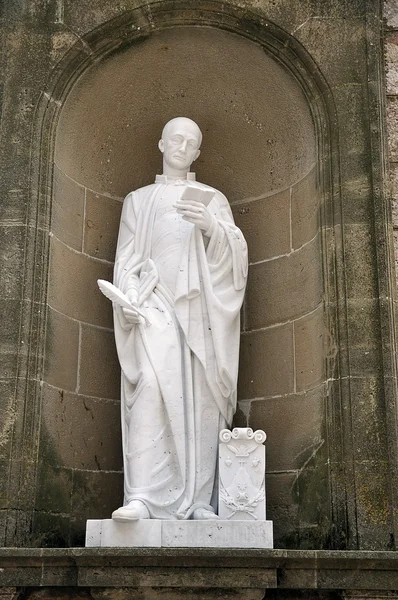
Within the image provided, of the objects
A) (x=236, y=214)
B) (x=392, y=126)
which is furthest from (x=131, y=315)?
(x=392, y=126)

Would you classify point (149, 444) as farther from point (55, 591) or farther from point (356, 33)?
point (356, 33)

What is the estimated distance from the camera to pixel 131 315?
281 inches

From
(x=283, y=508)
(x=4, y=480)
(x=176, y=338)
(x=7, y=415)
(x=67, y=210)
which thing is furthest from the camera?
(x=67, y=210)

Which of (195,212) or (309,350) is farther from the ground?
(195,212)

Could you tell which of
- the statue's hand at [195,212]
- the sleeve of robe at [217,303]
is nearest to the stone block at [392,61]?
the sleeve of robe at [217,303]

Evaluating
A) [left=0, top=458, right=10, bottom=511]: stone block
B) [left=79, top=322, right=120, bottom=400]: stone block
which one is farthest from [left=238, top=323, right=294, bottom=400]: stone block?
[left=0, top=458, right=10, bottom=511]: stone block

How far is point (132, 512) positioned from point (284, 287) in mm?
2304

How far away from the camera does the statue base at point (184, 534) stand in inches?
254

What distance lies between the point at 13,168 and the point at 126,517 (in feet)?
8.89

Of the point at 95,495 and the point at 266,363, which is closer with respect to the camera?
the point at 95,495

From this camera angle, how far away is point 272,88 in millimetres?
8258

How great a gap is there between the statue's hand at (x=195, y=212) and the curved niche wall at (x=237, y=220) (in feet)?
2.90

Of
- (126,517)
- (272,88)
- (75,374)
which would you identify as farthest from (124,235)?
(126,517)

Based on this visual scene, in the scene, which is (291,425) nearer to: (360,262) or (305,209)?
(360,262)
